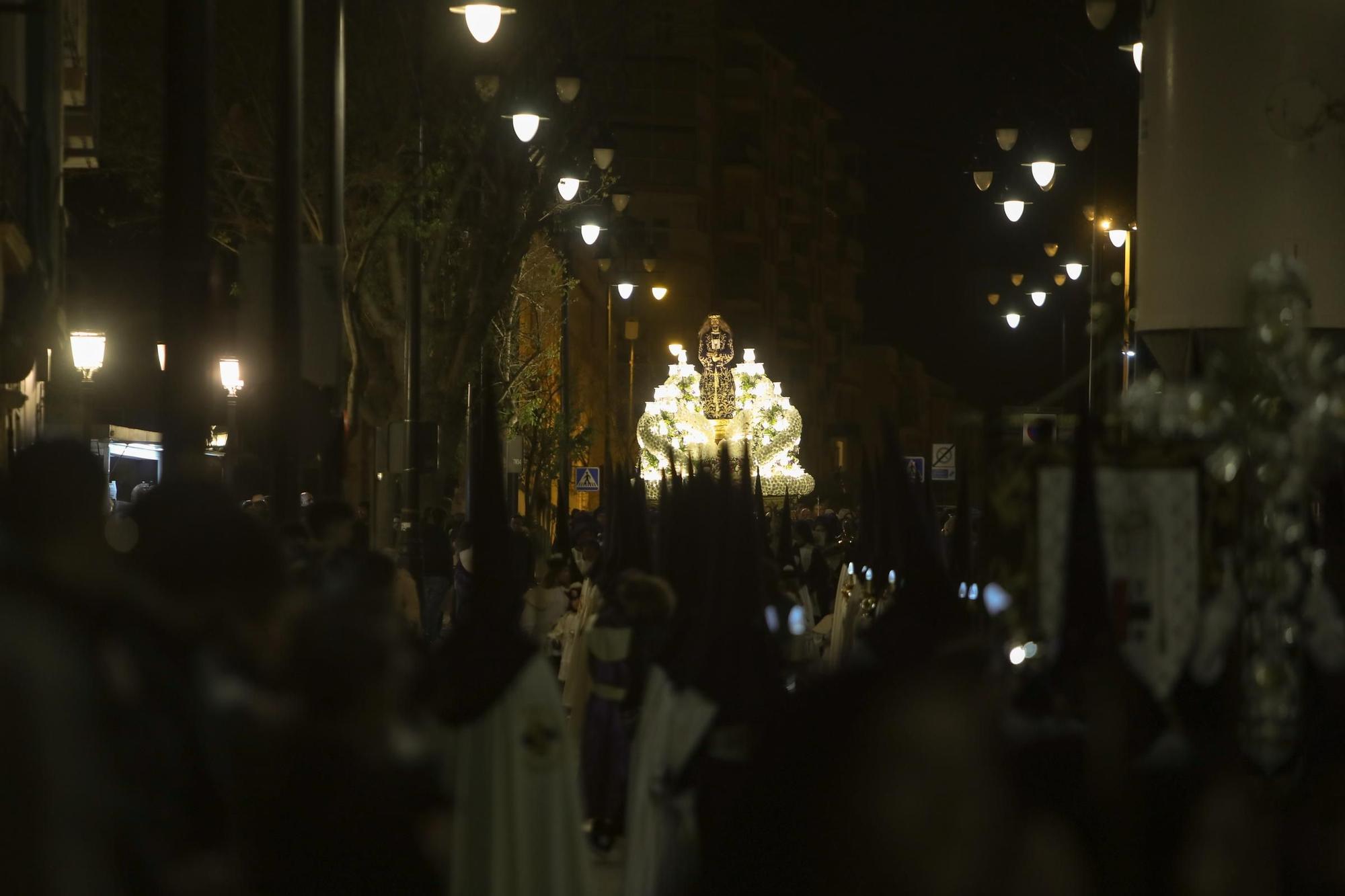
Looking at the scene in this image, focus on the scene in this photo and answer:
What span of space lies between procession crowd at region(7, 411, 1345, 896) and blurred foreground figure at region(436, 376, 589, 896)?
0.01 meters

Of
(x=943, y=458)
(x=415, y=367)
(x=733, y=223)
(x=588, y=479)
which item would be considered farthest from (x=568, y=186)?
(x=733, y=223)

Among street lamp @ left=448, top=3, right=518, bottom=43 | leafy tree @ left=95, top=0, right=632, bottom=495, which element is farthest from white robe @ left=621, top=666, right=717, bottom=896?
leafy tree @ left=95, top=0, right=632, bottom=495

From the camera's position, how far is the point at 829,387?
397 feet

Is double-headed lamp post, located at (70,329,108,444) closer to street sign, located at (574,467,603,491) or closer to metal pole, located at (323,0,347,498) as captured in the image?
metal pole, located at (323,0,347,498)

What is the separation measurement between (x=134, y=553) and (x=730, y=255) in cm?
9668

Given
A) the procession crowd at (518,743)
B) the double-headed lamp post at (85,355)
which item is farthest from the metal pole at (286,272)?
the double-headed lamp post at (85,355)

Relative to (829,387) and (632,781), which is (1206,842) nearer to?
(632,781)

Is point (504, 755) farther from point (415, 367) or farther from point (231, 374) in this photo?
point (231, 374)

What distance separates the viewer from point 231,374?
109ft

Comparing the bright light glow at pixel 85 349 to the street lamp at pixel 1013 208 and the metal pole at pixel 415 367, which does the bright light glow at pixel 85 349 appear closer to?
the metal pole at pixel 415 367

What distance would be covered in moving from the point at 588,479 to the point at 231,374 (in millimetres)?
9847

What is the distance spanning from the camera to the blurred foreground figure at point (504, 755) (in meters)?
8.90

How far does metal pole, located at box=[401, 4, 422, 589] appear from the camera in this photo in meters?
23.8

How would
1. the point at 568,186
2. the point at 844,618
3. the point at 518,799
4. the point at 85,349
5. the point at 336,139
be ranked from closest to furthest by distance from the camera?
the point at 518,799, the point at 336,139, the point at 844,618, the point at 85,349, the point at 568,186
